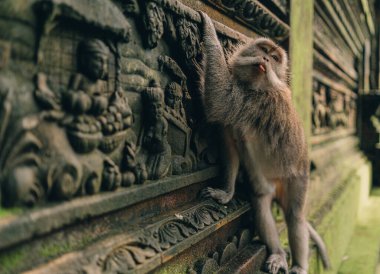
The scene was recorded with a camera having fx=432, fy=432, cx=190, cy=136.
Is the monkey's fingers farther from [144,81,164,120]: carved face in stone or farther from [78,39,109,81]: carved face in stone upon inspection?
[78,39,109,81]: carved face in stone

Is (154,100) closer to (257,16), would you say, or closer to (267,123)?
(267,123)

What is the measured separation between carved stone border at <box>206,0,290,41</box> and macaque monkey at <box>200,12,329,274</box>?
32 cm

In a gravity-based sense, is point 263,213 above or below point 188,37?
below

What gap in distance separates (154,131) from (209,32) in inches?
35.9

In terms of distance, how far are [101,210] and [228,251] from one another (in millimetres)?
1376

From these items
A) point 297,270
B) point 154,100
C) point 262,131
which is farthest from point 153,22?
point 297,270

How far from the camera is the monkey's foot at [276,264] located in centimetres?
313

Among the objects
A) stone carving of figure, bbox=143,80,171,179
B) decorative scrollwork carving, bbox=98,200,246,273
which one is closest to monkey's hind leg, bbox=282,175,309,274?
decorative scrollwork carving, bbox=98,200,246,273

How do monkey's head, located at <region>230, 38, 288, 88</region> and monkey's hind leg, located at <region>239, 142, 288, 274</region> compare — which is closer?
monkey's head, located at <region>230, 38, 288, 88</region>

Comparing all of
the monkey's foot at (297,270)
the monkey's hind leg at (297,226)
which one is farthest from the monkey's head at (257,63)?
the monkey's foot at (297,270)

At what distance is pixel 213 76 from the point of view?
269 centimetres

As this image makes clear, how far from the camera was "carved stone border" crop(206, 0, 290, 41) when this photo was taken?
2.99 meters

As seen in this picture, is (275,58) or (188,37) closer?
(188,37)

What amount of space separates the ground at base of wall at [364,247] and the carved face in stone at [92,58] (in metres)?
4.53
